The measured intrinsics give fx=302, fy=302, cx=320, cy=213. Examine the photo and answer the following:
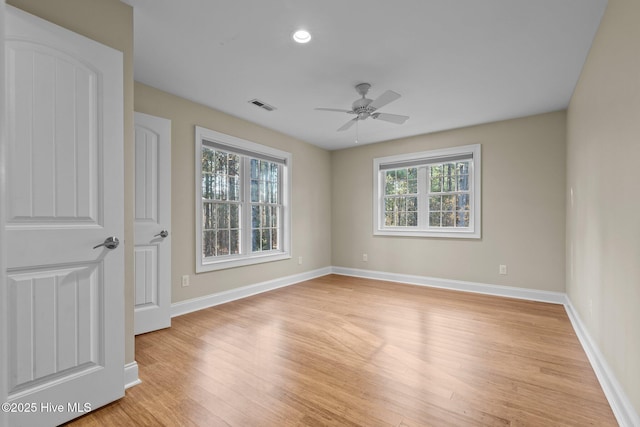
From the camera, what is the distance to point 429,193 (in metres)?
4.86

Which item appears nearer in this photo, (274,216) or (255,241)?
(255,241)

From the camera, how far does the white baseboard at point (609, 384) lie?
154 cm

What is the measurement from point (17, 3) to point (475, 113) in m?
4.26

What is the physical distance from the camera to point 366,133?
4.73 m

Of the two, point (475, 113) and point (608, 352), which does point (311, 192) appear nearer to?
point (475, 113)

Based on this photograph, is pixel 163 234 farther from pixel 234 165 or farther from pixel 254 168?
pixel 254 168

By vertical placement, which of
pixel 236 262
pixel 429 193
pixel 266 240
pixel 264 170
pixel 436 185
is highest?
pixel 264 170

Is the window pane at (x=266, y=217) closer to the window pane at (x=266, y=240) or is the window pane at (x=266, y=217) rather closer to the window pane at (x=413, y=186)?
the window pane at (x=266, y=240)

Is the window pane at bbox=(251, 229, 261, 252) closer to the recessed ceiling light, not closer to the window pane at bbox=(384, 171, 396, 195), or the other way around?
the window pane at bbox=(384, 171, 396, 195)

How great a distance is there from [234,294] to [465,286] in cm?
331

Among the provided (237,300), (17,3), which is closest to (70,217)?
A: (17,3)

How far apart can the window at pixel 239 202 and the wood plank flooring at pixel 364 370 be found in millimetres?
854

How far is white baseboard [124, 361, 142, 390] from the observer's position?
1953mm

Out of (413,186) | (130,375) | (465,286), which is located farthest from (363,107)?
(465,286)
